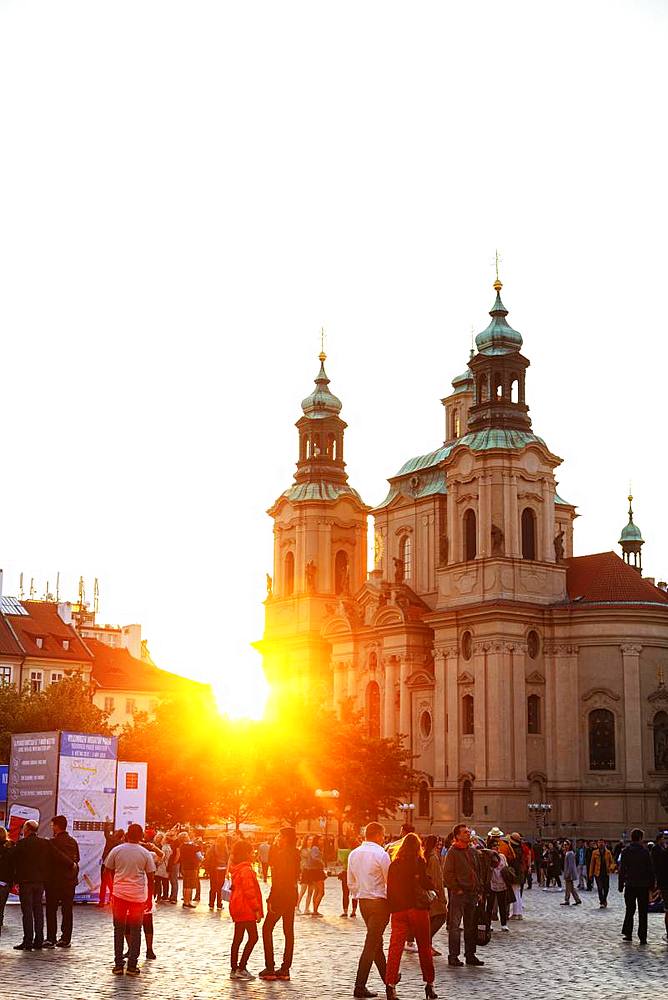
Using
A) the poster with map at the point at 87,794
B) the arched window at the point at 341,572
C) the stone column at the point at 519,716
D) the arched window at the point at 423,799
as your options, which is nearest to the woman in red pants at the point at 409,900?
the poster with map at the point at 87,794

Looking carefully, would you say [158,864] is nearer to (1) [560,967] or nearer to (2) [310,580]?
(1) [560,967]

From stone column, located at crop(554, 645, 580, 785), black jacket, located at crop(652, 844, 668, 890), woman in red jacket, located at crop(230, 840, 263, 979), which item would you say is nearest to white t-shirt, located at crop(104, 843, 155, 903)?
woman in red jacket, located at crop(230, 840, 263, 979)

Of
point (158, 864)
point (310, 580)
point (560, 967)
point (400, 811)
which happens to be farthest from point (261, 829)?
point (560, 967)

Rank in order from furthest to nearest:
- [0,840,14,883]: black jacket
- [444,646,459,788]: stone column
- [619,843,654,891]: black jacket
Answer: [444,646,459,788]: stone column < [619,843,654,891]: black jacket < [0,840,14,883]: black jacket

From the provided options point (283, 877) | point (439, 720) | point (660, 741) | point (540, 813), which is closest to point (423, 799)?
point (439, 720)

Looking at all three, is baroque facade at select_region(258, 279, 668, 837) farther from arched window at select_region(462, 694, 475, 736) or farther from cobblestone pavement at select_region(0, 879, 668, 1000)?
cobblestone pavement at select_region(0, 879, 668, 1000)

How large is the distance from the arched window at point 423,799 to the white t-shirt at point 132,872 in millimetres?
60063

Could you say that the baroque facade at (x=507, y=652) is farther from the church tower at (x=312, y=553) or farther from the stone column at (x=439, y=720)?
the church tower at (x=312, y=553)

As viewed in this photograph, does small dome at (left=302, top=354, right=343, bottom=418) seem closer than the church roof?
No

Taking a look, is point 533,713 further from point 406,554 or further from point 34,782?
point 34,782

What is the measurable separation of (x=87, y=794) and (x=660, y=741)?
1844 inches

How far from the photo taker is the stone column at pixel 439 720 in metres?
77.2

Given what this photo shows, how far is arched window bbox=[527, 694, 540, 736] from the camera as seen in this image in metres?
75.9

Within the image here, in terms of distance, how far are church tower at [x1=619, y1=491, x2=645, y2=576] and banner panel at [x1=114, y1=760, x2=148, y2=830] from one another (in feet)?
246
